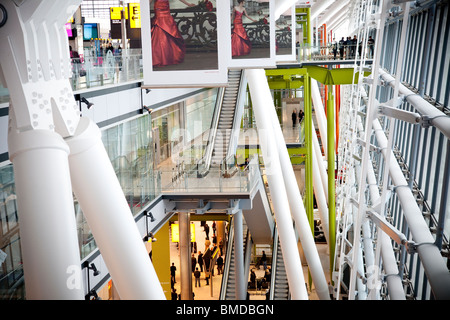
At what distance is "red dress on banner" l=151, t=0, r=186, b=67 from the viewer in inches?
390

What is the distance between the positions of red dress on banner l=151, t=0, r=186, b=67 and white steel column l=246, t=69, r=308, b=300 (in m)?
10.5

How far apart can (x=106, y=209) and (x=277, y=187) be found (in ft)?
43.0

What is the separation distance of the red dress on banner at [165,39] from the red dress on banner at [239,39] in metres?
2.91

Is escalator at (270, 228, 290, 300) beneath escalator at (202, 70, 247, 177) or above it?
beneath

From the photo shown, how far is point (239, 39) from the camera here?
1286cm

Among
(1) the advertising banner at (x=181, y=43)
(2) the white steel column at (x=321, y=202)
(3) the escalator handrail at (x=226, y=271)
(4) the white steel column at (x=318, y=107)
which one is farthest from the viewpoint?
(4) the white steel column at (x=318, y=107)

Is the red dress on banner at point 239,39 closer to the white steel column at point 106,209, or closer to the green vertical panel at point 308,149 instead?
the white steel column at point 106,209

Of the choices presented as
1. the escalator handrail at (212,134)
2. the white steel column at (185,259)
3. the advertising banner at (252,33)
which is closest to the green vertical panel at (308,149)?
the escalator handrail at (212,134)

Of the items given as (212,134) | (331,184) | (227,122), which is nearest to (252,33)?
(212,134)

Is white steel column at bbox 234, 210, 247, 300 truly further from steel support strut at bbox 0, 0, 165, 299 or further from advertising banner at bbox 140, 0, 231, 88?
steel support strut at bbox 0, 0, 165, 299

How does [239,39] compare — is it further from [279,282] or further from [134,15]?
[134,15]

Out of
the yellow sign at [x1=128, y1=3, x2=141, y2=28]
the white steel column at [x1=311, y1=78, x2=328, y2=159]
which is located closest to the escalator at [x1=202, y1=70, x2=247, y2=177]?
the yellow sign at [x1=128, y1=3, x2=141, y2=28]

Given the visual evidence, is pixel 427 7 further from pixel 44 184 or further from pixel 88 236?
pixel 88 236

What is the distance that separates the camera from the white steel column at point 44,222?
19.9 ft
